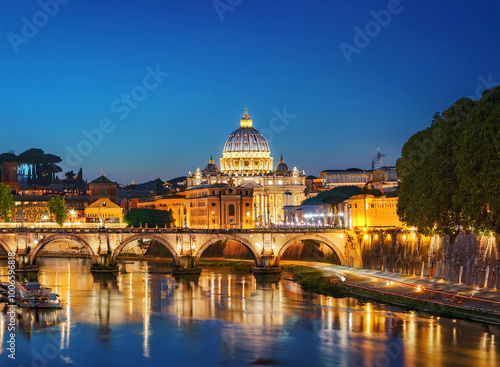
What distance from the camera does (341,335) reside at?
5247 cm

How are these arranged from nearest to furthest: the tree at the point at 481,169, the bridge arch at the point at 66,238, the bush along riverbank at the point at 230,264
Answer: the tree at the point at 481,169 → the bridge arch at the point at 66,238 → the bush along riverbank at the point at 230,264

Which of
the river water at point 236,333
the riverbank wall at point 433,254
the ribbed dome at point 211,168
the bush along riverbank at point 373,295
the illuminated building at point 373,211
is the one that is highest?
the ribbed dome at point 211,168

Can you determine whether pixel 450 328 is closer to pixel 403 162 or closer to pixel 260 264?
pixel 403 162

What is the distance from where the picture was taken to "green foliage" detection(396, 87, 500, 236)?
56.6m

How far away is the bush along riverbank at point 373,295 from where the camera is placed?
54719mm

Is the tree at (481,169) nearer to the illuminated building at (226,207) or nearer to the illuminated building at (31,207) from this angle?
the illuminated building at (226,207)

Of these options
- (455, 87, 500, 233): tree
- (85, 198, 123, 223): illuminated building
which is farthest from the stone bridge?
(85, 198, 123, 223): illuminated building

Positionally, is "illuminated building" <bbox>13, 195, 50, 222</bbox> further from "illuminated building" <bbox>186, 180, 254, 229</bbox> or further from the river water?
the river water

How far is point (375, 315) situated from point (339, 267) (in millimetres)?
30009

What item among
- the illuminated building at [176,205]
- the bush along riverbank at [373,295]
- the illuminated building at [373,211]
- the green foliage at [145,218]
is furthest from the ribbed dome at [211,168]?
the bush along riverbank at [373,295]

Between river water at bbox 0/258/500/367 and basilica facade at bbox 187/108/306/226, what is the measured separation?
93.4 meters

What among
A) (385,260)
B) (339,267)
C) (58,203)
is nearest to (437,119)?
(385,260)

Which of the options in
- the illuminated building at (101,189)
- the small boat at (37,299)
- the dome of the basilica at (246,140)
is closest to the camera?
the small boat at (37,299)

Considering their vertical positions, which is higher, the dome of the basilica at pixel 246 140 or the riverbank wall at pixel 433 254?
the dome of the basilica at pixel 246 140
